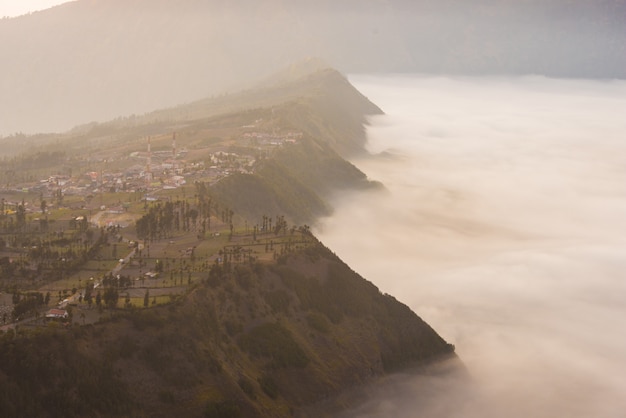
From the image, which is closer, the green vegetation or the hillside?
the hillside

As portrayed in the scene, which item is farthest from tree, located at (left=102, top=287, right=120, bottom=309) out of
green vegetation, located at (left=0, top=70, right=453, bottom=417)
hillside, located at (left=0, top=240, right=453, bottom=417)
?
hillside, located at (left=0, top=240, right=453, bottom=417)

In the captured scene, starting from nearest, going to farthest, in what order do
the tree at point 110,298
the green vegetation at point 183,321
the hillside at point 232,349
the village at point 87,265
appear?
the hillside at point 232,349 < the green vegetation at point 183,321 < the village at point 87,265 < the tree at point 110,298

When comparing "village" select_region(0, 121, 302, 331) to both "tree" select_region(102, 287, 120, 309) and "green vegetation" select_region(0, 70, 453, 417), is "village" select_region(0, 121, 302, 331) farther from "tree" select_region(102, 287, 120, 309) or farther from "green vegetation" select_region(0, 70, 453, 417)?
"green vegetation" select_region(0, 70, 453, 417)

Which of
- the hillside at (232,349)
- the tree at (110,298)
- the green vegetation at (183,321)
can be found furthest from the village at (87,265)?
the hillside at (232,349)

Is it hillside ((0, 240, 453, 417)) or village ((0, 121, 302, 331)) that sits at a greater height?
village ((0, 121, 302, 331))

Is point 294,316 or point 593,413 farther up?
point 294,316

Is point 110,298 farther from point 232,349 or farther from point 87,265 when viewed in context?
point 87,265

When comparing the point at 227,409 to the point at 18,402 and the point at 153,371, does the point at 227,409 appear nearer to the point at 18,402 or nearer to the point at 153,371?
the point at 153,371

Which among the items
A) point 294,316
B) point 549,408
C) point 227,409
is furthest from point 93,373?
point 549,408

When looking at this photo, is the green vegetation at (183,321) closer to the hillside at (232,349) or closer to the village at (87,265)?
the hillside at (232,349)
